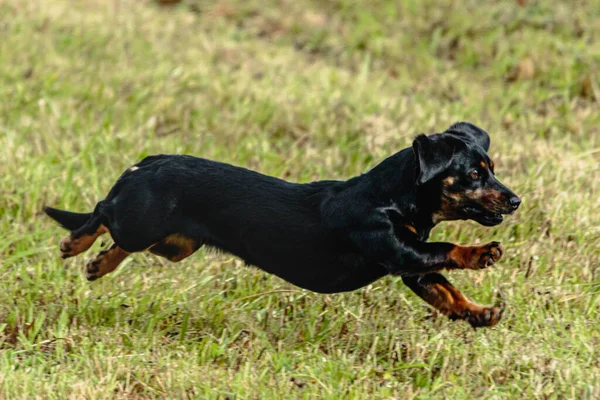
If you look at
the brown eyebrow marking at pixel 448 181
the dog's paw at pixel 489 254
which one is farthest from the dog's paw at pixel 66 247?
the dog's paw at pixel 489 254

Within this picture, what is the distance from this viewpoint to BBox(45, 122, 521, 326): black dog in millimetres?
3879

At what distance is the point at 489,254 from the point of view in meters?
3.74

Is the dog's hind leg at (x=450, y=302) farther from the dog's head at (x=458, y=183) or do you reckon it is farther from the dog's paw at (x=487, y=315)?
the dog's head at (x=458, y=183)

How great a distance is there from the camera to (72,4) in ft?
30.7

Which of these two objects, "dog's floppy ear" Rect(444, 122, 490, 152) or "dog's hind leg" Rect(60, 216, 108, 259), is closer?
"dog's floppy ear" Rect(444, 122, 490, 152)

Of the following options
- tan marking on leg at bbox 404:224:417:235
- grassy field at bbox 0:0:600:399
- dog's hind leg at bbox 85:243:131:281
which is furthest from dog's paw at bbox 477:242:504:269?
dog's hind leg at bbox 85:243:131:281

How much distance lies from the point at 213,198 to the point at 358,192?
25.1 inches

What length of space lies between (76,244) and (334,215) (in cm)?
134

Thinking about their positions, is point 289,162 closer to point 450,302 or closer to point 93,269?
point 93,269

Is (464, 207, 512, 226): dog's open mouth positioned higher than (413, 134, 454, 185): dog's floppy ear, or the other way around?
(413, 134, 454, 185): dog's floppy ear

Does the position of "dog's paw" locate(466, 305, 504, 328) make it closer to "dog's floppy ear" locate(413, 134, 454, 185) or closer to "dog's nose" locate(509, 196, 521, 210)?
"dog's nose" locate(509, 196, 521, 210)

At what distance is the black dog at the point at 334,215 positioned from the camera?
3.88 metres

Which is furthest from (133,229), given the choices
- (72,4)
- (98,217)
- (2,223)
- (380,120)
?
(72,4)

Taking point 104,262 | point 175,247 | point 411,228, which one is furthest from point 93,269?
point 411,228
